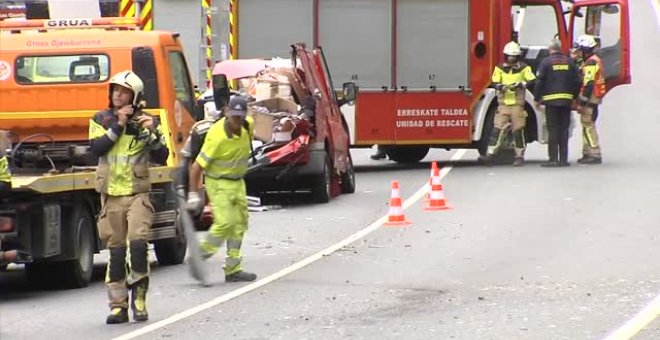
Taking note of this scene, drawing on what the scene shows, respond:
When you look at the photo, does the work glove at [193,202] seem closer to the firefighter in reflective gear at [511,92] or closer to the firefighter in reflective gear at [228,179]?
the firefighter in reflective gear at [228,179]

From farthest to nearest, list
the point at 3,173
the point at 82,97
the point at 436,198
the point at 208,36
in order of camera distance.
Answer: the point at 208,36 < the point at 436,198 < the point at 82,97 < the point at 3,173

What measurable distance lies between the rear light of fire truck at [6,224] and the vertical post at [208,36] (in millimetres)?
11616

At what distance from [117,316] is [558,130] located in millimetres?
14627

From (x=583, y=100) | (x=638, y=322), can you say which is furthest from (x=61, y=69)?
(x=583, y=100)

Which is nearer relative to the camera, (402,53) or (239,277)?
(239,277)

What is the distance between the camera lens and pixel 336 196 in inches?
845

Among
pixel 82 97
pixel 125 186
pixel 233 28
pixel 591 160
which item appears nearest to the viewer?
pixel 125 186

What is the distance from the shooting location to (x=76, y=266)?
1321cm

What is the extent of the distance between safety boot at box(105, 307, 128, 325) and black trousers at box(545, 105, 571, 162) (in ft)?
47.7

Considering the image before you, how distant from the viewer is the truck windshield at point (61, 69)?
14.8m

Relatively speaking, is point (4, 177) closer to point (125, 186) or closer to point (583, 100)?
point (125, 186)

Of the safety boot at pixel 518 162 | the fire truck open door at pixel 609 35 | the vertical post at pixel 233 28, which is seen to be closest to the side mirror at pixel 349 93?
the vertical post at pixel 233 28

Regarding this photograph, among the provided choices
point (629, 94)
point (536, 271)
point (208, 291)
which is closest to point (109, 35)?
point (208, 291)

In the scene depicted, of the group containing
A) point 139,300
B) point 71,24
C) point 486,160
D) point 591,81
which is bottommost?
point 486,160
